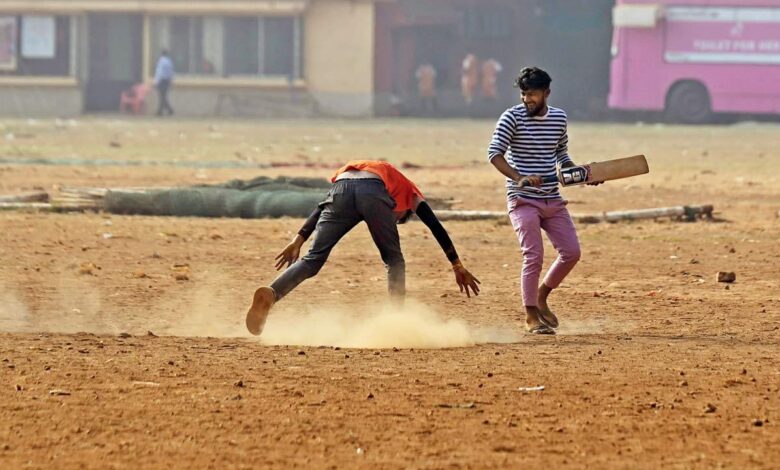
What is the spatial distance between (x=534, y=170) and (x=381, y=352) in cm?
143

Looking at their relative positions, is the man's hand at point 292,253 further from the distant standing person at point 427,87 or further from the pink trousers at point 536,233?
the distant standing person at point 427,87

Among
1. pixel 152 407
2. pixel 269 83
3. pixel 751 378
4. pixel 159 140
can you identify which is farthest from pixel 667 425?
pixel 269 83

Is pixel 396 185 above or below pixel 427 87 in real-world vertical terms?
above

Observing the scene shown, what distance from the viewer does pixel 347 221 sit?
26.9 ft

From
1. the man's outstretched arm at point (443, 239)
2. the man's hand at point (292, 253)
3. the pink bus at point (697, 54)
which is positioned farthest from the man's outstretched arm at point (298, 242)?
the pink bus at point (697, 54)

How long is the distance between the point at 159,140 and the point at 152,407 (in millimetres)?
23992

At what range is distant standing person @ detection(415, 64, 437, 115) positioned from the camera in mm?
44938

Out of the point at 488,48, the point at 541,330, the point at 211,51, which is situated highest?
the point at 488,48

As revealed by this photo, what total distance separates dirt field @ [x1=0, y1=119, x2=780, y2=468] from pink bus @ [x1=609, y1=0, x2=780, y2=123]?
20.2 metres

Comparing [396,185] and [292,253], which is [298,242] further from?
[396,185]

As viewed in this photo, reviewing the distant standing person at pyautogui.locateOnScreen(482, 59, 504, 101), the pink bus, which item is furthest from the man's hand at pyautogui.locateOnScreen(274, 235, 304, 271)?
the distant standing person at pyautogui.locateOnScreen(482, 59, 504, 101)

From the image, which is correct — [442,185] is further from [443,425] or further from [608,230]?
[443,425]

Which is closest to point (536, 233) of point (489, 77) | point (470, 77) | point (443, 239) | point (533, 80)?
point (443, 239)

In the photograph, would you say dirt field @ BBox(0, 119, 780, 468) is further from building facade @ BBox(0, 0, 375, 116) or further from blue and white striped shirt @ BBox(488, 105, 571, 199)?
building facade @ BBox(0, 0, 375, 116)
